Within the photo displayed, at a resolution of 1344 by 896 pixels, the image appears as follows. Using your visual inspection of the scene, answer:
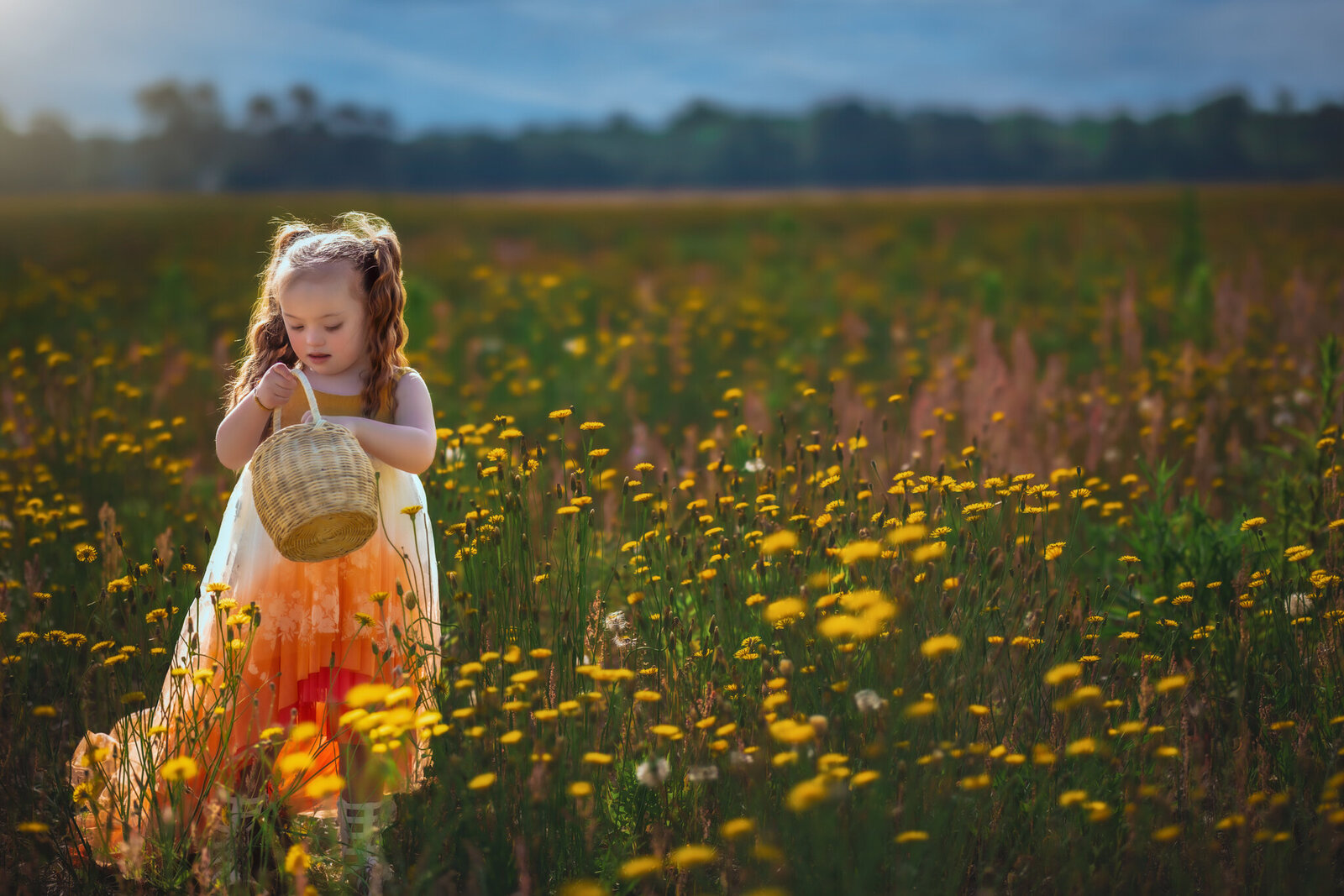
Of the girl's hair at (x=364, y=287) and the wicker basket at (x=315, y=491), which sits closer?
the wicker basket at (x=315, y=491)

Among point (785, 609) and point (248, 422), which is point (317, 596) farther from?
point (785, 609)

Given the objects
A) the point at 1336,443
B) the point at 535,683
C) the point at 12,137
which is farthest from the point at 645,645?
the point at 12,137

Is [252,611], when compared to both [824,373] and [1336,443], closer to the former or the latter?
[1336,443]

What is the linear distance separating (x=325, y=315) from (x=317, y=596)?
734 mm

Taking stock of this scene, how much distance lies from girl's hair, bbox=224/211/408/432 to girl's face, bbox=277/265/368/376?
0.03 metres

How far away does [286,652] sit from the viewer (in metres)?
2.60

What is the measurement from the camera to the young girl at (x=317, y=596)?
98.1 inches

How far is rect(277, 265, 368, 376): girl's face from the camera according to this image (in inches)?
103

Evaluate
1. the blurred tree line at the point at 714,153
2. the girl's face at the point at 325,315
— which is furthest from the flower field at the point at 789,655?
the blurred tree line at the point at 714,153

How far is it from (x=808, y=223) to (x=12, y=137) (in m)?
51.5

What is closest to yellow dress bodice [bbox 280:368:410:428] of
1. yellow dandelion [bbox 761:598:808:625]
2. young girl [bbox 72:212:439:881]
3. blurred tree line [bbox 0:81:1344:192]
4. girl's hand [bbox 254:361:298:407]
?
young girl [bbox 72:212:439:881]

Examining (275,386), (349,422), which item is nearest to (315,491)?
(349,422)

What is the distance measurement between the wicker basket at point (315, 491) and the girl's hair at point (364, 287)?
1.33ft

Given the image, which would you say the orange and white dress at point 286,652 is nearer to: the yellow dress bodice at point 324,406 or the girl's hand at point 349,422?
the yellow dress bodice at point 324,406
